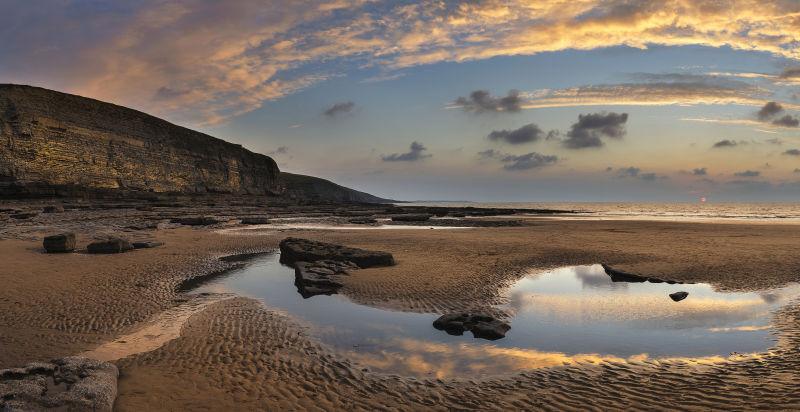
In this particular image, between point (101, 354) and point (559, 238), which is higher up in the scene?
point (559, 238)

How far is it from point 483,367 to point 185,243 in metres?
22.4

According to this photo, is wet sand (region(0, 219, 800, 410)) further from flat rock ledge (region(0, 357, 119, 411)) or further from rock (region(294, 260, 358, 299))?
rock (region(294, 260, 358, 299))

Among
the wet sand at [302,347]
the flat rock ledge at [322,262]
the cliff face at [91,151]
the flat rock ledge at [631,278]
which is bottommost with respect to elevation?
the wet sand at [302,347]

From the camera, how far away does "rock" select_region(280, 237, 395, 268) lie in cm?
1903

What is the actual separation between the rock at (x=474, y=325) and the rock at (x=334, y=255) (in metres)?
8.25

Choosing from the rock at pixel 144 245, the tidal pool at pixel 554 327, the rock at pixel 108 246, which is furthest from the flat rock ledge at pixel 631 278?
the rock at pixel 144 245

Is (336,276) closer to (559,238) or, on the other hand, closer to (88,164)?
(559,238)

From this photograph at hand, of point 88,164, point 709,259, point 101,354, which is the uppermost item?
point 88,164

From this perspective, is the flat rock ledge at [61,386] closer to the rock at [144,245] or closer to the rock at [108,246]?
the rock at [108,246]

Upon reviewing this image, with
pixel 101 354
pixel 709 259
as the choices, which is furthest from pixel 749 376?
pixel 709 259

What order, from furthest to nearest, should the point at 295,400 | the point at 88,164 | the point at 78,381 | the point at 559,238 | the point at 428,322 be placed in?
the point at 88,164
the point at 559,238
the point at 428,322
the point at 295,400
the point at 78,381

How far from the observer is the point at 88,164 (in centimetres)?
6544

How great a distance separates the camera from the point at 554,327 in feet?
36.1

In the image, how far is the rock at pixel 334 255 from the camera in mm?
19031
